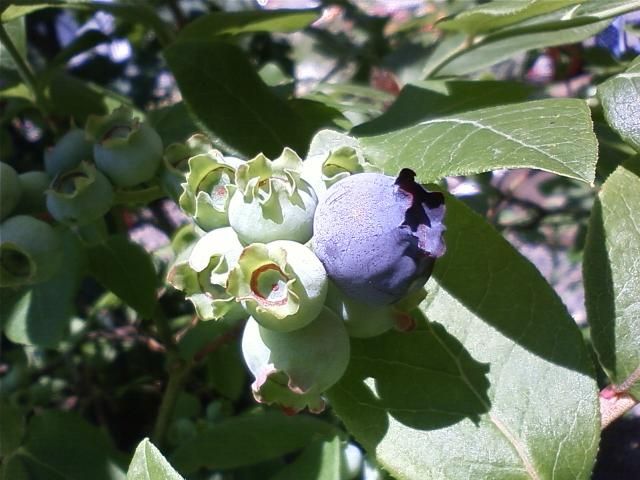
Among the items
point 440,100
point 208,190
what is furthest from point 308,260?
point 440,100

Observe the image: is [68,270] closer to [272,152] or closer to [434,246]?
[272,152]

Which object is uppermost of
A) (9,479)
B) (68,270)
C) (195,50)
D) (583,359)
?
(195,50)

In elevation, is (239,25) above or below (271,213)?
below

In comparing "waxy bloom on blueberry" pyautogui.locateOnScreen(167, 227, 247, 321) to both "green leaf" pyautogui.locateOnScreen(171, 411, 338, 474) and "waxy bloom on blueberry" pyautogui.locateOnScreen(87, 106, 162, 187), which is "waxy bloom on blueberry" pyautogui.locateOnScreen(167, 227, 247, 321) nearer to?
"waxy bloom on blueberry" pyautogui.locateOnScreen(87, 106, 162, 187)

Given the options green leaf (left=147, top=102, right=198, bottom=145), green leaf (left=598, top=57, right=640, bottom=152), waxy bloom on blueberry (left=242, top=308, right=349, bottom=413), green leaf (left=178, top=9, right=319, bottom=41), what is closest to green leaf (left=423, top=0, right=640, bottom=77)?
green leaf (left=598, top=57, right=640, bottom=152)

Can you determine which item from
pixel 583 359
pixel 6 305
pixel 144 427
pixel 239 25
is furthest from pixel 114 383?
pixel 583 359

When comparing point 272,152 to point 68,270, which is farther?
point 68,270

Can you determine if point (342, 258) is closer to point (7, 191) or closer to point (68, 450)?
point (7, 191)

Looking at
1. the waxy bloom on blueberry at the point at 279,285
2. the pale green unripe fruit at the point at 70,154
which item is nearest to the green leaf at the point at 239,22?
the pale green unripe fruit at the point at 70,154
